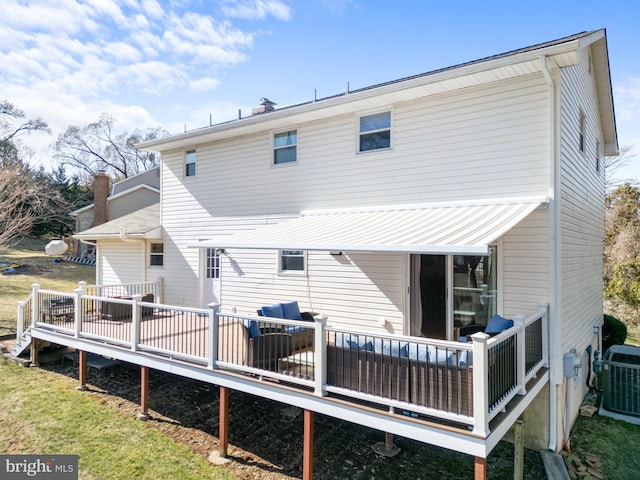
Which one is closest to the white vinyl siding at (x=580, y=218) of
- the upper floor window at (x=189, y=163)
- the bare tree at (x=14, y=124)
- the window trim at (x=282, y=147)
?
the window trim at (x=282, y=147)

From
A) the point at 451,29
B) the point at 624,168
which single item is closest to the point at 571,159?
the point at 451,29

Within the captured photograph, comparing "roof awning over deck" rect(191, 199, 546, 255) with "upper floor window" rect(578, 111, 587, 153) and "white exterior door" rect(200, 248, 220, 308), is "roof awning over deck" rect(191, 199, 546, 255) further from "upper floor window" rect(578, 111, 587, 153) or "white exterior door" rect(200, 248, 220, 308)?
"white exterior door" rect(200, 248, 220, 308)

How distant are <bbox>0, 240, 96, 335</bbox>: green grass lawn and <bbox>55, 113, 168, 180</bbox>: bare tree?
17.7 metres

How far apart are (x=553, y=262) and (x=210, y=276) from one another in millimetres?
11685

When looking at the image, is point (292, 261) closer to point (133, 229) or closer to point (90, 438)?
point (90, 438)

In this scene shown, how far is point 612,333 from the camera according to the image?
17406mm

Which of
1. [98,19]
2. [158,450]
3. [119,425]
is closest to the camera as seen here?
[158,450]

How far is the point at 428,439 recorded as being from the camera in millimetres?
6348

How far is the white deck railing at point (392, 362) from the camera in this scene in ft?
19.8

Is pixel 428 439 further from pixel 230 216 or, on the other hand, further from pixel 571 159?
pixel 230 216

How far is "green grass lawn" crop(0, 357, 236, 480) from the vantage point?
323 inches

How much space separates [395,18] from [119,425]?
618 inches

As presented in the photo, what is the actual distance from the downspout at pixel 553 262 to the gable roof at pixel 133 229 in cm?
1442

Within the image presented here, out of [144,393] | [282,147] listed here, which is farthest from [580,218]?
[144,393]
